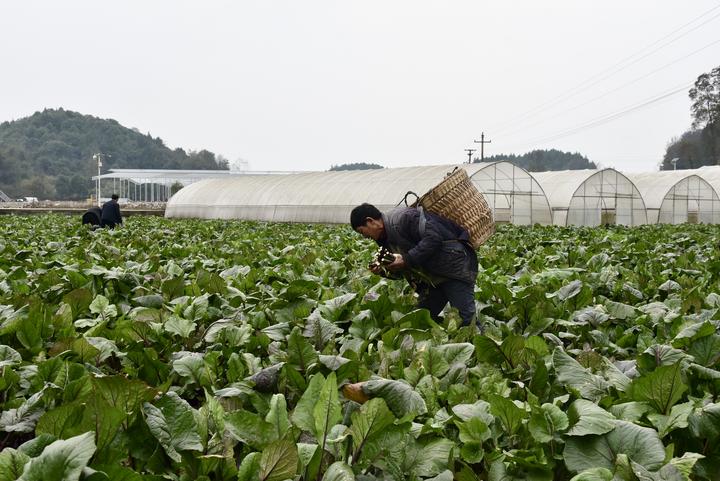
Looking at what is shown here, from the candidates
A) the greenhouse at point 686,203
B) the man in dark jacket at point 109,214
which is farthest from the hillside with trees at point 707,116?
the man in dark jacket at point 109,214

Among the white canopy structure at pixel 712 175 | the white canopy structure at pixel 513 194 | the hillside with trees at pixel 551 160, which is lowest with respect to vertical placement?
the white canopy structure at pixel 513 194

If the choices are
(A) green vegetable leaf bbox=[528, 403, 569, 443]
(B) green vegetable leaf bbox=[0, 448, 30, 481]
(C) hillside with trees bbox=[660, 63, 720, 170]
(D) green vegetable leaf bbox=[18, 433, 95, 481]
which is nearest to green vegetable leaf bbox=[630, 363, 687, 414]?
(A) green vegetable leaf bbox=[528, 403, 569, 443]

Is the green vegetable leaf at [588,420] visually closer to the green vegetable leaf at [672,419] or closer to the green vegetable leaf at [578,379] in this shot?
the green vegetable leaf at [672,419]

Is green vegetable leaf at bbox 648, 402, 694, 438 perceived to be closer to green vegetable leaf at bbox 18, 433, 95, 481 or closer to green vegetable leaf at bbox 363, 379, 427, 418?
green vegetable leaf at bbox 363, 379, 427, 418

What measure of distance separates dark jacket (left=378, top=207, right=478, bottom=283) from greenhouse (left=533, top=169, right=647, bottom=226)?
27318 mm

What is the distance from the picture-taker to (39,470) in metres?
1.41

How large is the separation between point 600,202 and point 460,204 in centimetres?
2881

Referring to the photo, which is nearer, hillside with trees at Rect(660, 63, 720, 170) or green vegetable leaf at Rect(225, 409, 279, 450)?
green vegetable leaf at Rect(225, 409, 279, 450)

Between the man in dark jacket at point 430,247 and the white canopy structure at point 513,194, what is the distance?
24.5m

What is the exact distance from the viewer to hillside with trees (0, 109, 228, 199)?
11519 centimetres

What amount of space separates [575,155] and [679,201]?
7816 cm

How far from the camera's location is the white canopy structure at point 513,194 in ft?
96.1

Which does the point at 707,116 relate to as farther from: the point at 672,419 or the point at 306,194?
the point at 672,419

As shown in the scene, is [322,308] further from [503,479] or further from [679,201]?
[679,201]
